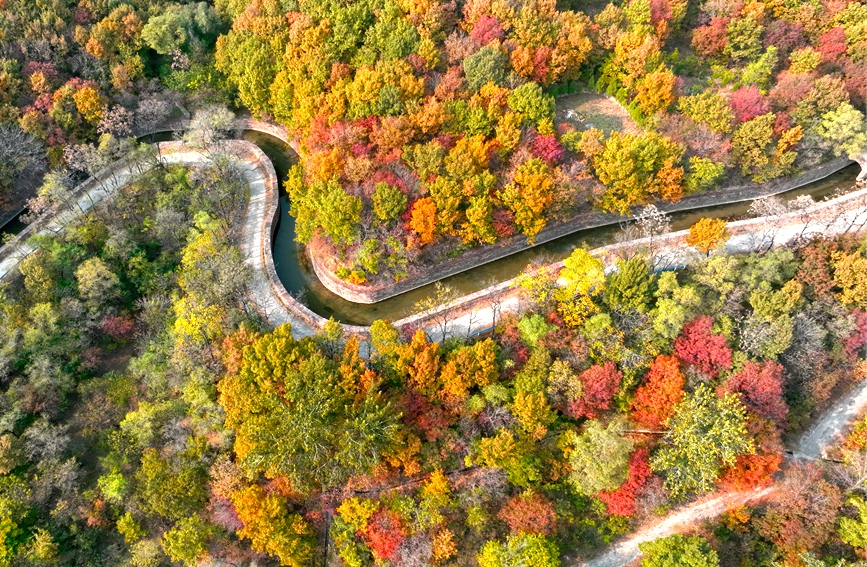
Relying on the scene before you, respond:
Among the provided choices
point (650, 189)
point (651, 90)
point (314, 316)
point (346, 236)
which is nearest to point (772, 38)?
point (651, 90)

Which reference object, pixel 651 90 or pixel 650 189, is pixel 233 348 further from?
pixel 651 90

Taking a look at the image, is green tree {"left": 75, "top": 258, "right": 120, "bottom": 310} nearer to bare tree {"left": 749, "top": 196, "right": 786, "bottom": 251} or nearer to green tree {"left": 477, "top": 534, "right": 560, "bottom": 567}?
green tree {"left": 477, "top": 534, "right": 560, "bottom": 567}

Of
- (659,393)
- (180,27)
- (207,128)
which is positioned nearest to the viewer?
(659,393)

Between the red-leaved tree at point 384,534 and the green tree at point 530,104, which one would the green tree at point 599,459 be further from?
the green tree at point 530,104

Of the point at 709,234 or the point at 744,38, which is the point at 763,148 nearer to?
the point at 709,234

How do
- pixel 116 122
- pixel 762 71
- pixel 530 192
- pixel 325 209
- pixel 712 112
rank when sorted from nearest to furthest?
pixel 325 209, pixel 530 192, pixel 712 112, pixel 116 122, pixel 762 71

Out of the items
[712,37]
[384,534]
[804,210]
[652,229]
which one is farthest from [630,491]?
[712,37]

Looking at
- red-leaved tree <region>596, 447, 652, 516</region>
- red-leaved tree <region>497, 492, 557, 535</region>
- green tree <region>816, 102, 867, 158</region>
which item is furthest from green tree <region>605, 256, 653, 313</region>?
green tree <region>816, 102, 867, 158</region>
